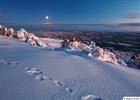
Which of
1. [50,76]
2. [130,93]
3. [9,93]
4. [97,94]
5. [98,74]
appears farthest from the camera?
[98,74]

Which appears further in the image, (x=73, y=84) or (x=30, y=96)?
(x=73, y=84)

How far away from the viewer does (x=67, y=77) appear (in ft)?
17.1

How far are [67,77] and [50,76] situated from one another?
0.36 m

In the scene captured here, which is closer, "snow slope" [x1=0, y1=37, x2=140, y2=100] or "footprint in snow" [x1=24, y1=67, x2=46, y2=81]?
"snow slope" [x1=0, y1=37, x2=140, y2=100]

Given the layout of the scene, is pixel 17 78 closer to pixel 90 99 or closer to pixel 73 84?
pixel 73 84

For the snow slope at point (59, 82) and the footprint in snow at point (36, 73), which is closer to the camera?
the snow slope at point (59, 82)

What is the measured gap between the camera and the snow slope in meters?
4.19

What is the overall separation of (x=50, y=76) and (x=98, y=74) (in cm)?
117

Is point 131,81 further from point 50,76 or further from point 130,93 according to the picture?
point 50,76

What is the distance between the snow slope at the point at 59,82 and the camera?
13.8 ft

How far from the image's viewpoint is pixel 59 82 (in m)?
4.87

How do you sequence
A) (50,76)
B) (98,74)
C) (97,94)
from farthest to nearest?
(98,74), (50,76), (97,94)

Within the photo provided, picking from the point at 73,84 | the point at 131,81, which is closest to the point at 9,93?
the point at 73,84

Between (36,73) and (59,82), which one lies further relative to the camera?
(36,73)
